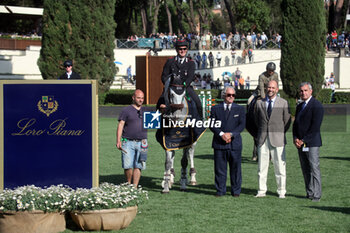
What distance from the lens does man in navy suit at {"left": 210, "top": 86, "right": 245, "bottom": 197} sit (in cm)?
1081

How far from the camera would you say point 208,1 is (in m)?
79.1

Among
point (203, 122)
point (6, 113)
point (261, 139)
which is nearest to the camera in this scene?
point (6, 113)

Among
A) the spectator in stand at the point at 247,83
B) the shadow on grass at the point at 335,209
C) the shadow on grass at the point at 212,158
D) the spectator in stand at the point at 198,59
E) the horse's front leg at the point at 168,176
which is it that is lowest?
the shadow on grass at the point at 212,158

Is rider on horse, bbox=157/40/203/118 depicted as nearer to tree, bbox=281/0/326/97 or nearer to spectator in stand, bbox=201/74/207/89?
tree, bbox=281/0/326/97

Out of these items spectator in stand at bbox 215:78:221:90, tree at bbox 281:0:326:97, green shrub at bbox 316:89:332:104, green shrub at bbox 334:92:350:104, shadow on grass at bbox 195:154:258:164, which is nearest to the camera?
shadow on grass at bbox 195:154:258:164

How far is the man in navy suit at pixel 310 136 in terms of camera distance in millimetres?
10352

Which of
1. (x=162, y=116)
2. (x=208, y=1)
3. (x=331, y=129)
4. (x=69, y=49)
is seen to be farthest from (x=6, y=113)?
(x=208, y=1)

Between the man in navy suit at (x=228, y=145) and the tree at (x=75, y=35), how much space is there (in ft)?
76.9

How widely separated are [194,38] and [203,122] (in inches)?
1616

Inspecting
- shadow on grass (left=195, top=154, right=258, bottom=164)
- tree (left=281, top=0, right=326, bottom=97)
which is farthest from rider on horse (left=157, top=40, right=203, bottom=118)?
tree (left=281, top=0, right=326, bottom=97)

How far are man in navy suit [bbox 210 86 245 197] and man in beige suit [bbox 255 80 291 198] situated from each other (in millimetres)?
408

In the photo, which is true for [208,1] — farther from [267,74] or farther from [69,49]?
[267,74]

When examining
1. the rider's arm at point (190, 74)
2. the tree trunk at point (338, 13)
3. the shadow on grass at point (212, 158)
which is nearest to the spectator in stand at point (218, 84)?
the tree trunk at point (338, 13)

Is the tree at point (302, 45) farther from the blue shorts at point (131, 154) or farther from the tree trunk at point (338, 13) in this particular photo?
the blue shorts at point (131, 154)
